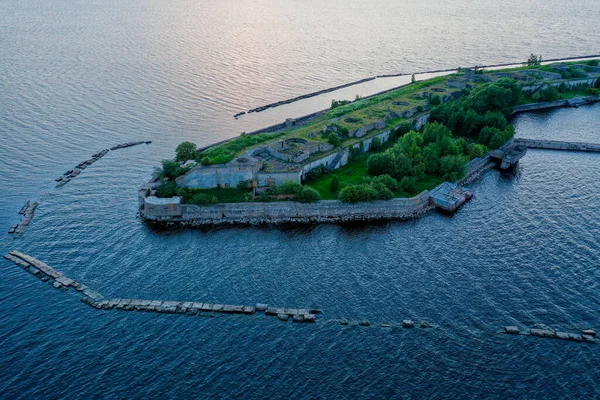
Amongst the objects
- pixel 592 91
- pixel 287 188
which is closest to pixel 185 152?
pixel 287 188

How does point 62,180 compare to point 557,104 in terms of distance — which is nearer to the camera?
point 62,180

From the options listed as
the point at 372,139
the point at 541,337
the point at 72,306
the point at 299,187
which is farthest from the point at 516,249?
the point at 72,306

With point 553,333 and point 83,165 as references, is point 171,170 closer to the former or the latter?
point 83,165

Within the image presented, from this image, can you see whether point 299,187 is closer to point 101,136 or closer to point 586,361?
point 586,361

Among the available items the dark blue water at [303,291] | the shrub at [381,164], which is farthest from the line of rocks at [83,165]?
the shrub at [381,164]

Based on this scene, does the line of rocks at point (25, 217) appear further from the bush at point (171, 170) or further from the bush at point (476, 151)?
the bush at point (476, 151)

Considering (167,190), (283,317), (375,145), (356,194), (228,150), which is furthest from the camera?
(375,145)
